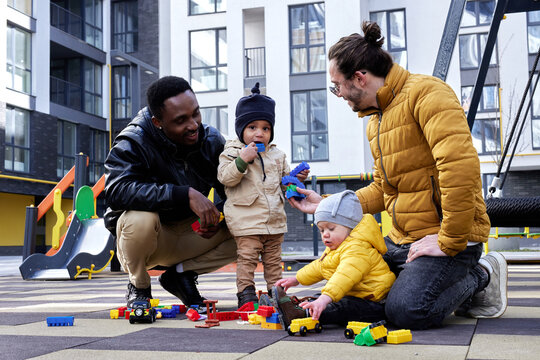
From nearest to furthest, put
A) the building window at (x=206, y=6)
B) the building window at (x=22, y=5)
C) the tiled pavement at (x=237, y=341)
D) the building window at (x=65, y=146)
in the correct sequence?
the tiled pavement at (x=237, y=341) → the building window at (x=22, y=5) → the building window at (x=206, y=6) → the building window at (x=65, y=146)

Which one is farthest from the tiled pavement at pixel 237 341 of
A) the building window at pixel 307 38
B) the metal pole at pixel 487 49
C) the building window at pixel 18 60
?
the building window at pixel 18 60

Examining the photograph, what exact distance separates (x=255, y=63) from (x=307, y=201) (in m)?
17.7

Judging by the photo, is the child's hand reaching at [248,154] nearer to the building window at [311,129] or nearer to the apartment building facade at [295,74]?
the apartment building facade at [295,74]

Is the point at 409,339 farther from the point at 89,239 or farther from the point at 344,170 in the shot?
the point at 344,170

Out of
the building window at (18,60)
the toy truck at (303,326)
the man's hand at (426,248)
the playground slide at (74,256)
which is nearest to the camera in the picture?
the toy truck at (303,326)

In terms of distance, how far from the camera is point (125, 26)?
25109 mm

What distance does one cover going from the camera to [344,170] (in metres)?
18.7

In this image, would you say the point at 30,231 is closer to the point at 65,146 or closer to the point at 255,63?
the point at 255,63

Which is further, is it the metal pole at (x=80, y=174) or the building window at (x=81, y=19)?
the building window at (x=81, y=19)

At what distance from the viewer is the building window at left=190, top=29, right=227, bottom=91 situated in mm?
20828

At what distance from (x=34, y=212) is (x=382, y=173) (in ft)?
22.1

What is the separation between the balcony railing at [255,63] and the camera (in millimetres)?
20250

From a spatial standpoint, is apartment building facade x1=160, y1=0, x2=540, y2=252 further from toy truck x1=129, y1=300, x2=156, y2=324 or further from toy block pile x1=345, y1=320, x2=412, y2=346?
toy block pile x1=345, y1=320, x2=412, y2=346

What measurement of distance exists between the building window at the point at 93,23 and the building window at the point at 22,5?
345cm
